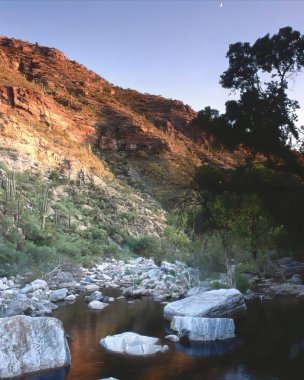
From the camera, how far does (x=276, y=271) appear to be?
18.4m

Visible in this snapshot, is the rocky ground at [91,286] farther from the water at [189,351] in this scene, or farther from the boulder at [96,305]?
the water at [189,351]

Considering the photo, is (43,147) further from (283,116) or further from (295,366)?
(295,366)

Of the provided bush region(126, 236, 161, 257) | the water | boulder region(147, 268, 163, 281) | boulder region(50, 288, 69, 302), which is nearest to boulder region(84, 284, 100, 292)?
boulder region(50, 288, 69, 302)

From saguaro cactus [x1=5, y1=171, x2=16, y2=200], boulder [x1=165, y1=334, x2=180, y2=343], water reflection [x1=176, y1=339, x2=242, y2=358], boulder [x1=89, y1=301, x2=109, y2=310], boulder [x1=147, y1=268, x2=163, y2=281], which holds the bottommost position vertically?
water reflection [x1=176, y1=339, x2=242, y2=358]

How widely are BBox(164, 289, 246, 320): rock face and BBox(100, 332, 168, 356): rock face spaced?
5.79 ft

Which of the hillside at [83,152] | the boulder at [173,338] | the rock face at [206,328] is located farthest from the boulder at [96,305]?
the hillside at [83,152]

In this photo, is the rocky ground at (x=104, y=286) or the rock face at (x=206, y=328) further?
the rocky ground at (x=104, y=286)

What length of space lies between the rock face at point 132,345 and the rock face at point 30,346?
123 cm

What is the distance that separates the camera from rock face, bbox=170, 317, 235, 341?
970cm

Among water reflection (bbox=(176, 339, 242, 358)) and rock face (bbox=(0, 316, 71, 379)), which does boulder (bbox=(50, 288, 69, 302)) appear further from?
rock face (bbox=(0, 316, 71, 379))

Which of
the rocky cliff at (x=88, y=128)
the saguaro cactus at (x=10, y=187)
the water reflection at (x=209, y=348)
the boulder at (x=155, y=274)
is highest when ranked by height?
the rocky cliff at (x=88, y=128)

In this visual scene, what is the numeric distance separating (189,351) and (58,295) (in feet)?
20.4

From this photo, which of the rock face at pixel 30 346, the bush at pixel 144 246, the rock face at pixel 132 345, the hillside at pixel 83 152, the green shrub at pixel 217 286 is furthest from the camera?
the bush at pixel 144 246

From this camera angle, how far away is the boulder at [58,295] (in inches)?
534
